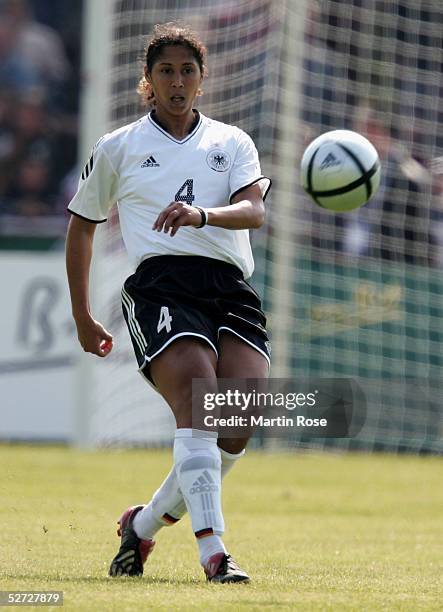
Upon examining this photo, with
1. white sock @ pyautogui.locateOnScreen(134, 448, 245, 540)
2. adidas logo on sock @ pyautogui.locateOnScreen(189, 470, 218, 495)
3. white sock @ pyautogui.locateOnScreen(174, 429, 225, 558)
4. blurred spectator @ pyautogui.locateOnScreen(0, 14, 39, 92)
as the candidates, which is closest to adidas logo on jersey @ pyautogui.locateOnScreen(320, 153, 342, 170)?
white sock @ pyautogui.locateOnScreen(134, 448, 245, 540)

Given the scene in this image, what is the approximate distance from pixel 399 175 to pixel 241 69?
187 centimetres

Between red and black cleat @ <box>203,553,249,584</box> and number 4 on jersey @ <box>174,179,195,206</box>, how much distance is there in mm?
1472

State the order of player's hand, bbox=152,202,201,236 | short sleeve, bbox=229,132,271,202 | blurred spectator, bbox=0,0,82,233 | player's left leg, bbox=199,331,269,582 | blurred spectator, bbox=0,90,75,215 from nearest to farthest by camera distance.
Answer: player's hand, bbox=152,202,201,236 < player's left leg, bbox=199,331,269,582 < short sleeve, bbox=229,132,271,202 < blurred spectator, bbox=0,90,75,215 < blurred spectator, bbox=0,0,82,233

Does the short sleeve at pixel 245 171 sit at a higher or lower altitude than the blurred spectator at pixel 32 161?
lower

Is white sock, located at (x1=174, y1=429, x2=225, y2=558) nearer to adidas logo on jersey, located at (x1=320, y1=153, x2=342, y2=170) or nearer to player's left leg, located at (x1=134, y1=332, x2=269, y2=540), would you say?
player's left leg, located at (x1=134, y1=332, x2=269, y2=540)

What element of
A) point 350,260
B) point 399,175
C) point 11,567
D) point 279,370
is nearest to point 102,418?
point 279,370

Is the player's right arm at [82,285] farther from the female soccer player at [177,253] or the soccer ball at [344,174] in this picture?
the soccer ball at [344,174]

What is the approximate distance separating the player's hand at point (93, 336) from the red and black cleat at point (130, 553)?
0.68 metres

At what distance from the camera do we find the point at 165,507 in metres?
5.75

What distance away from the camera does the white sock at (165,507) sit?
5711 millimetres

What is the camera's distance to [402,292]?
13945 mm

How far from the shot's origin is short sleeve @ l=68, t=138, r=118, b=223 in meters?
5.89

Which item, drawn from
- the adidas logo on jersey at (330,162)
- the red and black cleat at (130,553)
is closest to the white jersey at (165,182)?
the adidas logo on jersey at (330,162)

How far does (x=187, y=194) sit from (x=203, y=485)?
4.04 feet
